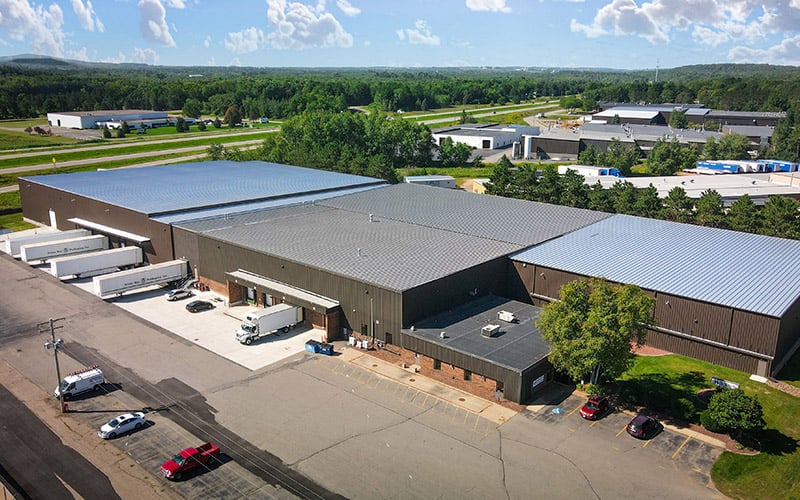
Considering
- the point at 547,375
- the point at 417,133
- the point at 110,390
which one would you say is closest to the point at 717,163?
the point at 417,133

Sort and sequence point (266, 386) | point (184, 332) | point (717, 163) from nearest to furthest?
1. point (266, 386)
2. point (184, 332)
3. point (717, 163)

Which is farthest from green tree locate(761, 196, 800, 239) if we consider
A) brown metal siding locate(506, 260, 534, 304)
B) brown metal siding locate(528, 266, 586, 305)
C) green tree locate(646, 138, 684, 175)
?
green tree locate(646, 138, 684, 175)

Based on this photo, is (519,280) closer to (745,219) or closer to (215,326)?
(215,326)

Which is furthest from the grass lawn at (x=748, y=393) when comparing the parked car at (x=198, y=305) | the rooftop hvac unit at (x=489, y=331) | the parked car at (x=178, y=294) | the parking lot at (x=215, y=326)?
the parked car at (x=178, y=294)

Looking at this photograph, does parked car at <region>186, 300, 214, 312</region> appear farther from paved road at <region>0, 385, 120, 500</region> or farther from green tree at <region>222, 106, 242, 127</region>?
green tree at <region>222, 106, 242, 127</region>

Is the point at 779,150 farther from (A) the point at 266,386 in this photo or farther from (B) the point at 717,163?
(A) the point at 266,386

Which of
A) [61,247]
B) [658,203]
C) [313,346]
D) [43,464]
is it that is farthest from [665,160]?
[43,464]
